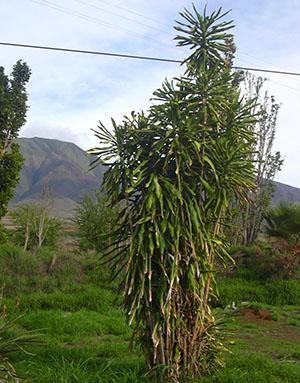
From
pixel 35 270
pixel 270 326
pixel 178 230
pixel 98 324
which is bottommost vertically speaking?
pixel 98 324

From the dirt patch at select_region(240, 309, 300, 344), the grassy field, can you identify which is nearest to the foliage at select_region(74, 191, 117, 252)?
the grassy field

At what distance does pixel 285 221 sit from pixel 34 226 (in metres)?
10.5

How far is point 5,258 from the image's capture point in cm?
1466

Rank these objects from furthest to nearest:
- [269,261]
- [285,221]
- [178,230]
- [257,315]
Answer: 1. [285,221]
2. [269,261]
3. [257,315]
4. [178,230]

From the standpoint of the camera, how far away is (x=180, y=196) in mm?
6707

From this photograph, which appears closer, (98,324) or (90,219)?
(98,324)

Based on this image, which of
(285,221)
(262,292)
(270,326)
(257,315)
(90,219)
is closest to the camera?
(270,326)

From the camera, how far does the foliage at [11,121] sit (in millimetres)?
13586

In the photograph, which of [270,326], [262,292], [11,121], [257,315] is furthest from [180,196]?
[262,292]

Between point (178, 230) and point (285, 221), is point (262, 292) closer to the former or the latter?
point (285, 221)

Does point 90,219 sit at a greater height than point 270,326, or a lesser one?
greater

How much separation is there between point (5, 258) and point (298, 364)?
29.9 feet

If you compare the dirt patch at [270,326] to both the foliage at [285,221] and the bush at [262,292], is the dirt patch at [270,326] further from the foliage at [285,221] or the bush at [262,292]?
the foliage at [285,221]

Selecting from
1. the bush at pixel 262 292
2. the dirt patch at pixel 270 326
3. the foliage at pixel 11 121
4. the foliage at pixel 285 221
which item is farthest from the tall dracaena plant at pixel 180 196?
the foliage at pixel 285 221
